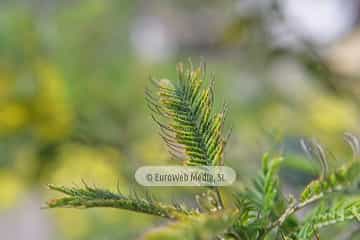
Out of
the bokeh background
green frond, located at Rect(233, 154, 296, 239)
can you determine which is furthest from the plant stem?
the bokeh background

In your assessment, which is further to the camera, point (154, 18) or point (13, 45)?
point (154, 18)

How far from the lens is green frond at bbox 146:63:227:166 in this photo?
0.22 metres

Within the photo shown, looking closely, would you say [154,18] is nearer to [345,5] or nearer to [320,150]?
[345,5]

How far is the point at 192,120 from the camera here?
227 millimetres

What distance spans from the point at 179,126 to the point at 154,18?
7.92 feet

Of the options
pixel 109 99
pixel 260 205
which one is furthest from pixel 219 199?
pixel 109 99

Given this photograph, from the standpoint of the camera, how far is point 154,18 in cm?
260

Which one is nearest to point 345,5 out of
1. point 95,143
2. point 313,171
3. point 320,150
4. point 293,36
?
point 293,36

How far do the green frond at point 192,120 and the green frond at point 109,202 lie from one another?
21mm

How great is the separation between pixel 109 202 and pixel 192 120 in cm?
4

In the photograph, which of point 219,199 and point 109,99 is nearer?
point 219,199

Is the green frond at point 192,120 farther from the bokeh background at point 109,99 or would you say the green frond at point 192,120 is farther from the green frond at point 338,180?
the bokeh background at point 109,99

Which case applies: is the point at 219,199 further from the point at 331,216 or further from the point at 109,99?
the point at 109,99

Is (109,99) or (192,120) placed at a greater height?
(109,99)
